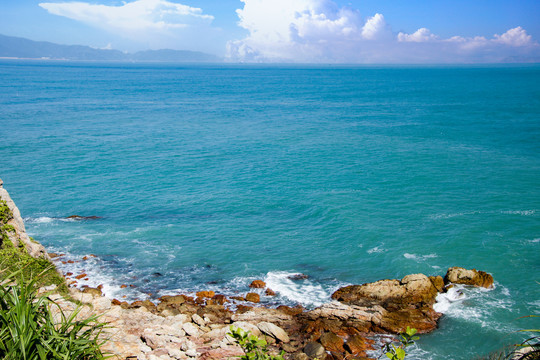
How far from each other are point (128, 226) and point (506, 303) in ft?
106

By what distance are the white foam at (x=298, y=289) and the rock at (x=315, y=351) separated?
5.88 m

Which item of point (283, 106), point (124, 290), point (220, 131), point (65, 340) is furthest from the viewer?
point (283, 106)

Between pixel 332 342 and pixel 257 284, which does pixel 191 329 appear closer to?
pixel 332 342

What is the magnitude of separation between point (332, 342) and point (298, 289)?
7667 millimetres

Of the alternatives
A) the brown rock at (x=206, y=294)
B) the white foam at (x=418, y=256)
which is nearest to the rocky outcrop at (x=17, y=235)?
the brown rock at (x=206, y=294)

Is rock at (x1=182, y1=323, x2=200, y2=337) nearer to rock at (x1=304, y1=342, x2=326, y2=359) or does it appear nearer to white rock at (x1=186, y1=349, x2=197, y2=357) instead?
white rock at (x1=186, y1=349, x2=197, y2=357)

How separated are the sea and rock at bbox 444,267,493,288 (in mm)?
1024

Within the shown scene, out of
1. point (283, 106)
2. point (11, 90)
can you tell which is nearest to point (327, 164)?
point (283, 106)

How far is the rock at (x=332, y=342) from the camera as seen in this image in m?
21.5

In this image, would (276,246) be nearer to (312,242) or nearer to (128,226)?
(312,242)

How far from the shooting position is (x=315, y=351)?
820 inches

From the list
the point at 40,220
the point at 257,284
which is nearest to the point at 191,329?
the point at 257,284

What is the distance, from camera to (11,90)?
132500 millimetres

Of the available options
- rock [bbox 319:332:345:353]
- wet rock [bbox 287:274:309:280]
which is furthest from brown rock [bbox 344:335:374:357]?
wet rock [bbox 287:274:309:280]
